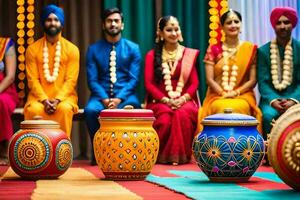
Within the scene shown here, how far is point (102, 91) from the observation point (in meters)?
7.06

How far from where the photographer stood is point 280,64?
6.93 m

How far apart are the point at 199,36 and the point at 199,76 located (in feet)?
1.41

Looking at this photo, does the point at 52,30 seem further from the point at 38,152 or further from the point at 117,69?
the point at 38,152

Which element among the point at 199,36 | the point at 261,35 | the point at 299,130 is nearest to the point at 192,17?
the point at 199,36

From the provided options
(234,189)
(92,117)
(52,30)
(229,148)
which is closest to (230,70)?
(92,117)

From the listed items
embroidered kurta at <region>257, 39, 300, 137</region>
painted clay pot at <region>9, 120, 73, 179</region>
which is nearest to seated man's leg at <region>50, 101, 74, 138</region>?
embroidered kurta at <region>257, 39, 300, 137</region>

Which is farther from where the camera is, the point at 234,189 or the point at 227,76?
the point at 227,76

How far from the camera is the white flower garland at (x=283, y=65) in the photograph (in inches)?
266

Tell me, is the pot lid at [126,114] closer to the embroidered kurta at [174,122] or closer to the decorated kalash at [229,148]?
the decorated kalash at [229,148]

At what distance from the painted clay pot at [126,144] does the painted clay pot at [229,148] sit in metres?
0.37

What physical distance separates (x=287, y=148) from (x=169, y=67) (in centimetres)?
376

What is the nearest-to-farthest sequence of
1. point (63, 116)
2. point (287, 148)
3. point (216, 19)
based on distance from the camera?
point (287, 148) < point (63, 116) < point (216, 19)

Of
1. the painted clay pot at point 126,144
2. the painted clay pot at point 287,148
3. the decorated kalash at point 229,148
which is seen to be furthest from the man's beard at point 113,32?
the painted clay pot at point 287,148

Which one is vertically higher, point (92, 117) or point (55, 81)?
point (55, 81)
